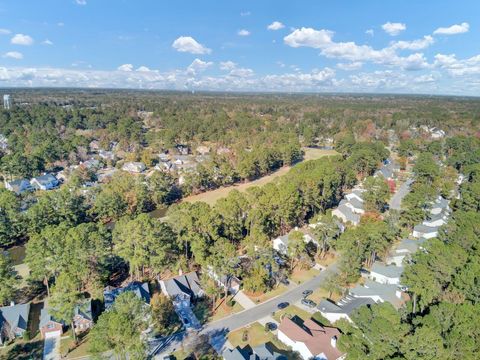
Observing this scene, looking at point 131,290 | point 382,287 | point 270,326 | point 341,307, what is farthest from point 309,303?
point 131,290

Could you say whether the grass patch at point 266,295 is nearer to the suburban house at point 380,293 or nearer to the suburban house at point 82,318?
the suburban house at point 380,293

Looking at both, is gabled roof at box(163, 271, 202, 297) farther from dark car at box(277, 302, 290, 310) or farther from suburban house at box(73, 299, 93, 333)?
dark car at box(277, 302, 290, 310)

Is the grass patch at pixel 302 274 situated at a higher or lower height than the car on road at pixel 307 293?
lower

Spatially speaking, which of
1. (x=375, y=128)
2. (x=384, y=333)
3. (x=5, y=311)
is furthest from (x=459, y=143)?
(x=5, y=311)

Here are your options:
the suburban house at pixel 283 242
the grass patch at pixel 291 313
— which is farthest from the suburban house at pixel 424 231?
the grass patch at pixel 291 313

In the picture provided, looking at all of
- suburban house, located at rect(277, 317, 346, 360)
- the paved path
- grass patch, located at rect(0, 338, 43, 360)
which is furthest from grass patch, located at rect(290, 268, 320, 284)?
the paved path
